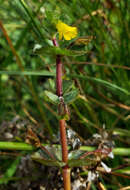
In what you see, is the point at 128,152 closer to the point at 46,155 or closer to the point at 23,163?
the point at 46,155

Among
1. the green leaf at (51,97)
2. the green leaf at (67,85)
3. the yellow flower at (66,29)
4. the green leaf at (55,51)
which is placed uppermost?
the yellow flower at (66,29)

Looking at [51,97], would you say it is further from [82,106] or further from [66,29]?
[82,106]

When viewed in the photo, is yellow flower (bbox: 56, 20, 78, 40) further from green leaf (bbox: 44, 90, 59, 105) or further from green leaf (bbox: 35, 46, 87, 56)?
green leaf (bbox: 44, 90, 59, 105)

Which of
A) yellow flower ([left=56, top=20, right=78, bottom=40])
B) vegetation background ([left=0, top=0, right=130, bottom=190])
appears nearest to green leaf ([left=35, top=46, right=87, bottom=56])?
yellow flower ([left=56, top=20, right=78, bottom=40])

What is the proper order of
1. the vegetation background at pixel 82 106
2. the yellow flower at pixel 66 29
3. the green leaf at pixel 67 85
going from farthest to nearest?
the vegetation background at pixel 82 106, the green leaf at pixel 67 85, the yellow flower at pixel 66 29

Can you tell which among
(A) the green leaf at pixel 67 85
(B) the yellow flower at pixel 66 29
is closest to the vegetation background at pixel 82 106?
(A) the green leaf at pixel 67 85

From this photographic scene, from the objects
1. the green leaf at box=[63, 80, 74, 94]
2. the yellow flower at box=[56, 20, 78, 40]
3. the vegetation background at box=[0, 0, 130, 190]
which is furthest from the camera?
the vegetation background at box=[0, 0, 130, 190]

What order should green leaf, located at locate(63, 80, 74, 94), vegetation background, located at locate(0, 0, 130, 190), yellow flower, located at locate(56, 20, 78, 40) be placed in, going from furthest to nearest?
1. vegetation background, located at locate(0, 0, 130, 190)
2. green leaf, located at locate(63, 80, 74, 94)
3. yellow flower, located at locate(56, 20, 78, 40)

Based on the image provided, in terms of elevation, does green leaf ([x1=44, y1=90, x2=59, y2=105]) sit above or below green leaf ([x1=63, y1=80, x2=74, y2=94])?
below

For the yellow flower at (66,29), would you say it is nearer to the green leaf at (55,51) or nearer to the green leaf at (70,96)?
the green leaf at (55,51)

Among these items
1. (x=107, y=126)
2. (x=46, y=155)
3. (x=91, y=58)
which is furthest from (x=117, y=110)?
(x=46, y=155)


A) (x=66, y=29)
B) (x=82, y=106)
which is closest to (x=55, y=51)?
(x=66, y=29)

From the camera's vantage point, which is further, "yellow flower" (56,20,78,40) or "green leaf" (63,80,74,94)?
"green leaf" (63,80,74,94)
